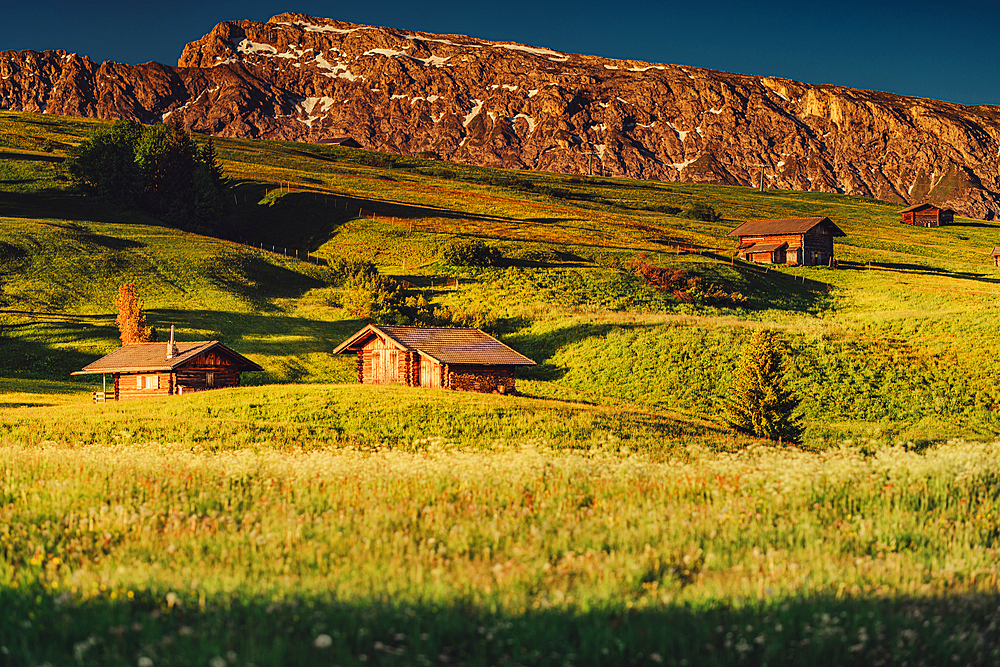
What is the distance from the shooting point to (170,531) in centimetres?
812

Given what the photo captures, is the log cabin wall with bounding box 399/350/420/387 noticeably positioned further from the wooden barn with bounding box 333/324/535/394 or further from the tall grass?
the tall grass

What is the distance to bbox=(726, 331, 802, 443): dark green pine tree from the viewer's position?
101 ft

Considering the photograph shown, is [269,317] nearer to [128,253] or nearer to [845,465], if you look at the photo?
[128,253]

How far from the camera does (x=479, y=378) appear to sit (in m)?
41.3

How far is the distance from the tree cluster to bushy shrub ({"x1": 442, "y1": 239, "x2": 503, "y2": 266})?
36966mm

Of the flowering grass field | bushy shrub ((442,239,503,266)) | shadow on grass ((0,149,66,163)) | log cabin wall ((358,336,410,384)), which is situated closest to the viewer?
the flowering grass field

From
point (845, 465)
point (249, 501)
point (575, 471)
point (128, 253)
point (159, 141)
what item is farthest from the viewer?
point (159, 141)

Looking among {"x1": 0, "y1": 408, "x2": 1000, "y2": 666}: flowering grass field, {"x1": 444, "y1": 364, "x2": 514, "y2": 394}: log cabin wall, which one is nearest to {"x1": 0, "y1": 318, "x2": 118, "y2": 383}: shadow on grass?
{"x1": 444, "y1": 364, "x2": 514, "y2": 394}: log cabin wall

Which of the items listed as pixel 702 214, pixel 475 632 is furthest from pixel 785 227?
pixel 475 632

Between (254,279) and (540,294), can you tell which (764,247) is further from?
(254,279)

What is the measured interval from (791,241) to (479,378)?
226 ft

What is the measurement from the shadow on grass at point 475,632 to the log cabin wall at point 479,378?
34.1 m

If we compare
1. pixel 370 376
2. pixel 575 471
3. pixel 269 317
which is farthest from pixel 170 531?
pixel 269 317

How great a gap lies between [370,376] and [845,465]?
3646 centimetres
